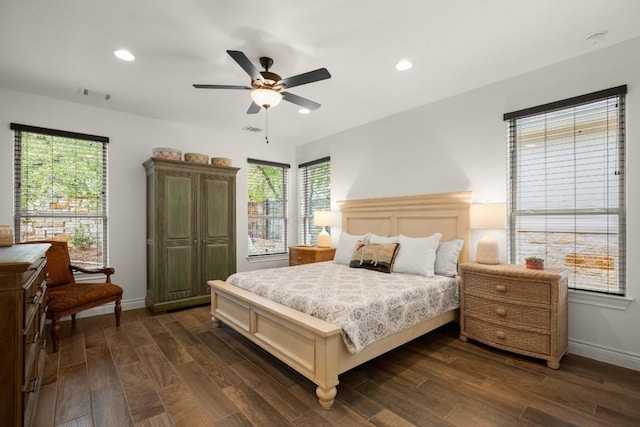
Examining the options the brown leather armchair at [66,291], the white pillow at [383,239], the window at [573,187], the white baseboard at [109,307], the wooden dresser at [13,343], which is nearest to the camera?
the wooden dresser at [13,343]

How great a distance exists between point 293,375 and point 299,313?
1.71 feet

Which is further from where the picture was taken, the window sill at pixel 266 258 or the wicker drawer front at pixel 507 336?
the window sill at pixel 266 258

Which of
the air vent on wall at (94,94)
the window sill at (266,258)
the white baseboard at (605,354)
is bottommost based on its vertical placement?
the white baseboard at (605,354)

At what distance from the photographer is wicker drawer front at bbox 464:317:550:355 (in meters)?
2.54

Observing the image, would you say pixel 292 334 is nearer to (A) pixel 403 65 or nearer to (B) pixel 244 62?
(B) pixel 244 62

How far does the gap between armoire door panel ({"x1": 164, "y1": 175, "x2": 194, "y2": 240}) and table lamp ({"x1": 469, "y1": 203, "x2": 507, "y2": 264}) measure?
11.7 ft

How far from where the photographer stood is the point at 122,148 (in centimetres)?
412

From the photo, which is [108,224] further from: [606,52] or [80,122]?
[606,52]

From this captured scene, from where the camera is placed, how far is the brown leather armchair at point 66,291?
2938 millimetres

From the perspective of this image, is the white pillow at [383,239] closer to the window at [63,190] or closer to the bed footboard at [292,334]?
the bed footboard at [292,334]

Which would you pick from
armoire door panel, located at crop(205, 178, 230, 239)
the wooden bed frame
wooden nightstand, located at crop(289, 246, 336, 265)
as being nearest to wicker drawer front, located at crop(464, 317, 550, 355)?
the wooden bed frame

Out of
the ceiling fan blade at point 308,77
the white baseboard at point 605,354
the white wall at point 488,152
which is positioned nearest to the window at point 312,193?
the white wall at point 488,152

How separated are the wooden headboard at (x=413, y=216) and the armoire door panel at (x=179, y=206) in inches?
89.4

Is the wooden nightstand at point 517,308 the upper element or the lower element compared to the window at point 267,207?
lower
